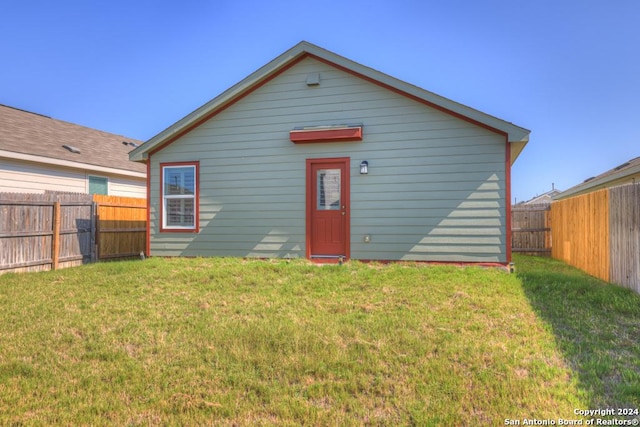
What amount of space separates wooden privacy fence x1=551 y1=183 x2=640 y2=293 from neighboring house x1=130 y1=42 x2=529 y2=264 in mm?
1601

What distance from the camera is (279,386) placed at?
119 inches

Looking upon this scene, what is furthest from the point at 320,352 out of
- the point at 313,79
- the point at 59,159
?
the point at 59,159

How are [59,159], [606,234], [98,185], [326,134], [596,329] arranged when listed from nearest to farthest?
[596,329], [606,234], [326,134], [59,159], [98,185]

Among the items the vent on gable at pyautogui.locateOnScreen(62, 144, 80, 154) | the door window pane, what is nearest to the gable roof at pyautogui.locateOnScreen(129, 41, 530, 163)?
the door window pane

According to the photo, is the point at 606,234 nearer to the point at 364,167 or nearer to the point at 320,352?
the point at 364,167

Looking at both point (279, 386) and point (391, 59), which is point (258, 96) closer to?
point (391, 59)

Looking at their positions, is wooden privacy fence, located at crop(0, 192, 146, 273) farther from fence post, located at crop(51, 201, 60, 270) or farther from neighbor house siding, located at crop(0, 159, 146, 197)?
neighbor house siding, located at crop(0, 159, 146, 197)

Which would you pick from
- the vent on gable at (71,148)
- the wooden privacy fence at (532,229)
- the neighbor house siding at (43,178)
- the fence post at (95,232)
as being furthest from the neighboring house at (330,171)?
the vent on gable at (71,148)

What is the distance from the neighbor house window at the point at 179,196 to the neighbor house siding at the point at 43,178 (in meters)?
4.26

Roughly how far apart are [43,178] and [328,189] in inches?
337

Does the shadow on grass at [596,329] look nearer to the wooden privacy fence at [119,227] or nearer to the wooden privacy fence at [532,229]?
the wooden privacy fence at [532,229]

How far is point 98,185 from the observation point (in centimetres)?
1268

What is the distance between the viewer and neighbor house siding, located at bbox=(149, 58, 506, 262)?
7.57m

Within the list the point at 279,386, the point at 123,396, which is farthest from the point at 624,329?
the point at 123,396
